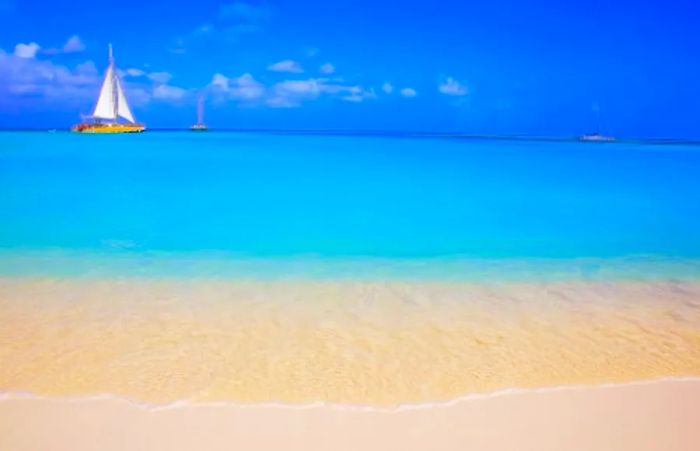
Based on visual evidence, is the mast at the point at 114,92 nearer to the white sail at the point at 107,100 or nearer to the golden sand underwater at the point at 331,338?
the white sail at the point at 107,100

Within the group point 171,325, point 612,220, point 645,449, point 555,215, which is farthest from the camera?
point 555,215

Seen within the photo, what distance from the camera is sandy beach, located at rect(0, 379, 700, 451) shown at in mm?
3115

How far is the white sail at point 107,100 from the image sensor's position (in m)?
64.6

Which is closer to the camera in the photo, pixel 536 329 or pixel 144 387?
pixel 144 387

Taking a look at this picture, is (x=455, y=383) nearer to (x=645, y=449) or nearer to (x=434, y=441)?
(x=434, y=441)

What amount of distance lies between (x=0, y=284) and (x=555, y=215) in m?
12.0

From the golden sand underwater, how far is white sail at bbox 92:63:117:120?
6524 centimetres

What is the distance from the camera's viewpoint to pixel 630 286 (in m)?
6.82

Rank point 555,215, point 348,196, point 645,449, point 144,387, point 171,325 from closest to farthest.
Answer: point 645,449
point 144,387
point 171,325
point 555,215
point 348,196

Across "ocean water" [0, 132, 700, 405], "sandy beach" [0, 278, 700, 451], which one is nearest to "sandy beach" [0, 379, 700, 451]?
"sandy beach" [0, 278, 700, 451]

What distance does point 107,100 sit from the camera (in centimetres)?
6625

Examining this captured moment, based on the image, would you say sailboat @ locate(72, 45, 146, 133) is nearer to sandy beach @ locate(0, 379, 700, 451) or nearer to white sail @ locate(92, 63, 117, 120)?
white sail @ locate(92, 63, 117, 120)

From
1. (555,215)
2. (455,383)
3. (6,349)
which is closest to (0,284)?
(6,349)

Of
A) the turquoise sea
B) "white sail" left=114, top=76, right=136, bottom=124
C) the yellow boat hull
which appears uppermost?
"white sail" left=114, top=76, right=136, bottom=124
